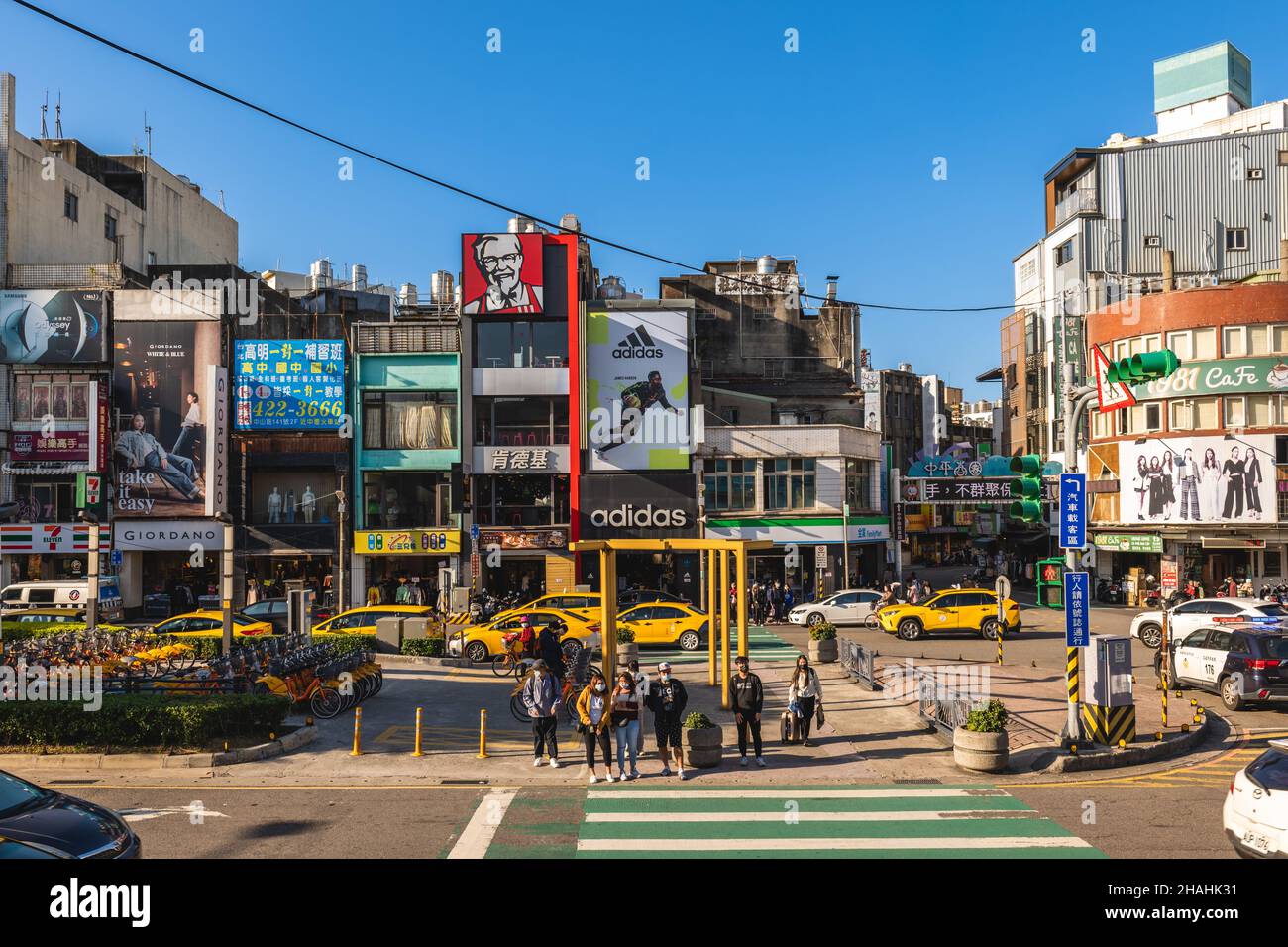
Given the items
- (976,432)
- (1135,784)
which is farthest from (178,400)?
(976,432)

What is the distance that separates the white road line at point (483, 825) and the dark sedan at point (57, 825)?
3.46 m

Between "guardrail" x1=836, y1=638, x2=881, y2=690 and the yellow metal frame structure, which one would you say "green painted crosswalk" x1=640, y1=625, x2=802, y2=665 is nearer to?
"guardrail" x1=836, y1=638, x2=881, y2=690

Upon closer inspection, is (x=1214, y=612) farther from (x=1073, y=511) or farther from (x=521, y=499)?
(x=521, y=499)

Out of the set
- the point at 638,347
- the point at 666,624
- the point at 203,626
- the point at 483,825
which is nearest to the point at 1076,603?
the point at 483,825

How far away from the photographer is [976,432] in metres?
109

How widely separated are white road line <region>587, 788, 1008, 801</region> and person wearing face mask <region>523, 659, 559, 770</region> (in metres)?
1.73

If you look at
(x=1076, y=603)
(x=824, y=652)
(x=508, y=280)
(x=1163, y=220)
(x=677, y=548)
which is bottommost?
(x=824, y=652)

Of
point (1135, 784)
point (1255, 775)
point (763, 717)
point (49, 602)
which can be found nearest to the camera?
point (1255, 775)

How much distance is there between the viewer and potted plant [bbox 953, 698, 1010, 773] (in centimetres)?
1525

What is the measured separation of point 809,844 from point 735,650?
17111mm

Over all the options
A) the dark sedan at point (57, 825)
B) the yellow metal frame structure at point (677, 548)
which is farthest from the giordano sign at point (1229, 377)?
the dark sedan at point (57, 825)

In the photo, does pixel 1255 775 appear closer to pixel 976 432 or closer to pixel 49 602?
pixel 49 602

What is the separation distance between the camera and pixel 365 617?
1158 inches

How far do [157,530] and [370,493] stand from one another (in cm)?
894
